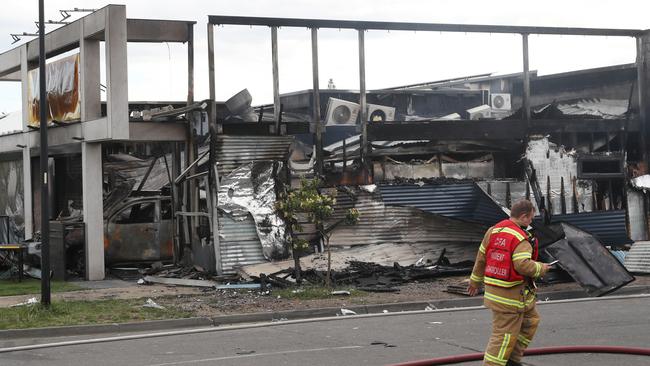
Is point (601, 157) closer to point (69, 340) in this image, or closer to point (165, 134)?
point (165, 134)

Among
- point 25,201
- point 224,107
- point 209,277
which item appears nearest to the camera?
point 209,277

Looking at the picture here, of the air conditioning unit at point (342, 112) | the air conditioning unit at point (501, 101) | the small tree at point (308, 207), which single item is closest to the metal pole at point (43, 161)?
the small tree at point (308, 207)

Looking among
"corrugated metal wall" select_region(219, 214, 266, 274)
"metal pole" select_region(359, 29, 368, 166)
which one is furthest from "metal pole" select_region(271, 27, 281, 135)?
"corrugated metal wall" select_region(219, 214, 266, 274)

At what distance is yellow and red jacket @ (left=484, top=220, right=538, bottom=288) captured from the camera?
26.2 feet

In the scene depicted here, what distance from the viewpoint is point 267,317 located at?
1473cm

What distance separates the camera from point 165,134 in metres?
21.3

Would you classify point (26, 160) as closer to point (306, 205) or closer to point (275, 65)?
point (275, 65)

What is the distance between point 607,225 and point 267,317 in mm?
11636

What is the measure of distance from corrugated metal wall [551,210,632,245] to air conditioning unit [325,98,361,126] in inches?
243

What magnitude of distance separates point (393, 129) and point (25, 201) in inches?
394

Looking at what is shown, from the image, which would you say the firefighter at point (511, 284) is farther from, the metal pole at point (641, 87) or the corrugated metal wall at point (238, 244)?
the metal pole at point (641, 87)

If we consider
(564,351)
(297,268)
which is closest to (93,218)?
(297,268)

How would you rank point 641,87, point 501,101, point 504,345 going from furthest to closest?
1. point 501,101
2. point 641,87
3. point 504,345

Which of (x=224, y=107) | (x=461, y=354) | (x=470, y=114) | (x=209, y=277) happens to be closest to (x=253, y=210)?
(x=209, y=277)
